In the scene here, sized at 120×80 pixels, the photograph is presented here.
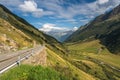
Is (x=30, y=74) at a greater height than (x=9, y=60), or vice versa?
(x=9, y=60)

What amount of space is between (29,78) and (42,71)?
9.23 feet

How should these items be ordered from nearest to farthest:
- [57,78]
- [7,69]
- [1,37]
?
[7,69] < [57,78] < [1,37]

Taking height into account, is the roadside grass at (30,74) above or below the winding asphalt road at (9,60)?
Result: below

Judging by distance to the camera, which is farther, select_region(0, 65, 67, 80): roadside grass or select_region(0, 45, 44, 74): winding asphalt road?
select_region(0, 45, 44, 74): winding asphalt road

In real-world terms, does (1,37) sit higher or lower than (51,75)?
higher

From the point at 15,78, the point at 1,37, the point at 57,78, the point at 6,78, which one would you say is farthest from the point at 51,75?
the point at 1,37

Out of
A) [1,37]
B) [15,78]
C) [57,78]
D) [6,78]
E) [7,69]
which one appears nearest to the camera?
[6,78]

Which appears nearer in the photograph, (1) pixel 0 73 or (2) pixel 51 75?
(1) pixel 0 73

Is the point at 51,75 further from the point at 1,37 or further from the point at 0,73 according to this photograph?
the point at 1,37

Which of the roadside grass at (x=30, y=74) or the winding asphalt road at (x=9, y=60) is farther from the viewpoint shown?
the winding asphalt road at (x=9, y=60)

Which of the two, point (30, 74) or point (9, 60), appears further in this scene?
point (9, 60)

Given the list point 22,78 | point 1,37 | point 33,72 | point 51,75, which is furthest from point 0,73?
point 1,37

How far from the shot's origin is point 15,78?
77.4ft

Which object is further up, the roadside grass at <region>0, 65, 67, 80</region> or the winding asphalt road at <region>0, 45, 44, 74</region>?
Answer: the winding asphalt road at <region>0, 45, 44, 74</region>
